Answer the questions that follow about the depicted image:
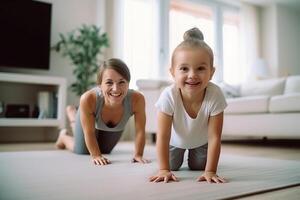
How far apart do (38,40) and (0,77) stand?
0.69m

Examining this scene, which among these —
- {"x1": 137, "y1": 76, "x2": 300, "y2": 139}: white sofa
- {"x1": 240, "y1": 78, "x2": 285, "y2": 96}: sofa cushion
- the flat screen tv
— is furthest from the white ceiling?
the flat screen tv

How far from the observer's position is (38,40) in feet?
11.5

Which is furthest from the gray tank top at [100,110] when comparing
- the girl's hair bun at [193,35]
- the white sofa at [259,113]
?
the white sofa at [259,113]

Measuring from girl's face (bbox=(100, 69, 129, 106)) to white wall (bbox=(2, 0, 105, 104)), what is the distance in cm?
235

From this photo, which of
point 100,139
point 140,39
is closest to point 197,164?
point 100,139

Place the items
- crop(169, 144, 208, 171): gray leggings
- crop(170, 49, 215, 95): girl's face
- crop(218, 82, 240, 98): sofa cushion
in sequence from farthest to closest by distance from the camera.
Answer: crop(218, 82, 240, 98): sofa cushion, crop(169, 144, 208, 171): gray leggings, crop(170, 49, 215, 95): girl's face

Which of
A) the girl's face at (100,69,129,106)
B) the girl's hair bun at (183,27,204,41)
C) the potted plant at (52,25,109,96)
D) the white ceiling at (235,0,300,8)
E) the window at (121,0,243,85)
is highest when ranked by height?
the white ceiling at (235,0,300,8)

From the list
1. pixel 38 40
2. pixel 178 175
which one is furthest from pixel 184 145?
pixel 38 40

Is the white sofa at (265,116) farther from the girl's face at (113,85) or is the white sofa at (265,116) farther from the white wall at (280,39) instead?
the white wall at (280,39)

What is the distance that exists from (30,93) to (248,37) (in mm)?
4077

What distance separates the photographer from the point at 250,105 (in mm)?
2791

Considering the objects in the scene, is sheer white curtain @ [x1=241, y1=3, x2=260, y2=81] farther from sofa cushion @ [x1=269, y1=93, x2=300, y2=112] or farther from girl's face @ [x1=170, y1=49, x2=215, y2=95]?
girl's face @ [x1=170, y1=49, x2=215, y2=95]

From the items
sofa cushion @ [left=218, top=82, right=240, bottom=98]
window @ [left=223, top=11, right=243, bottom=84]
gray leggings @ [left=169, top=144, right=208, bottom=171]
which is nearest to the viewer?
gray leggings @ [left=169, top=144, right=208, bottom=171]

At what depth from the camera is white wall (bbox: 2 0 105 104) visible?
375cm
